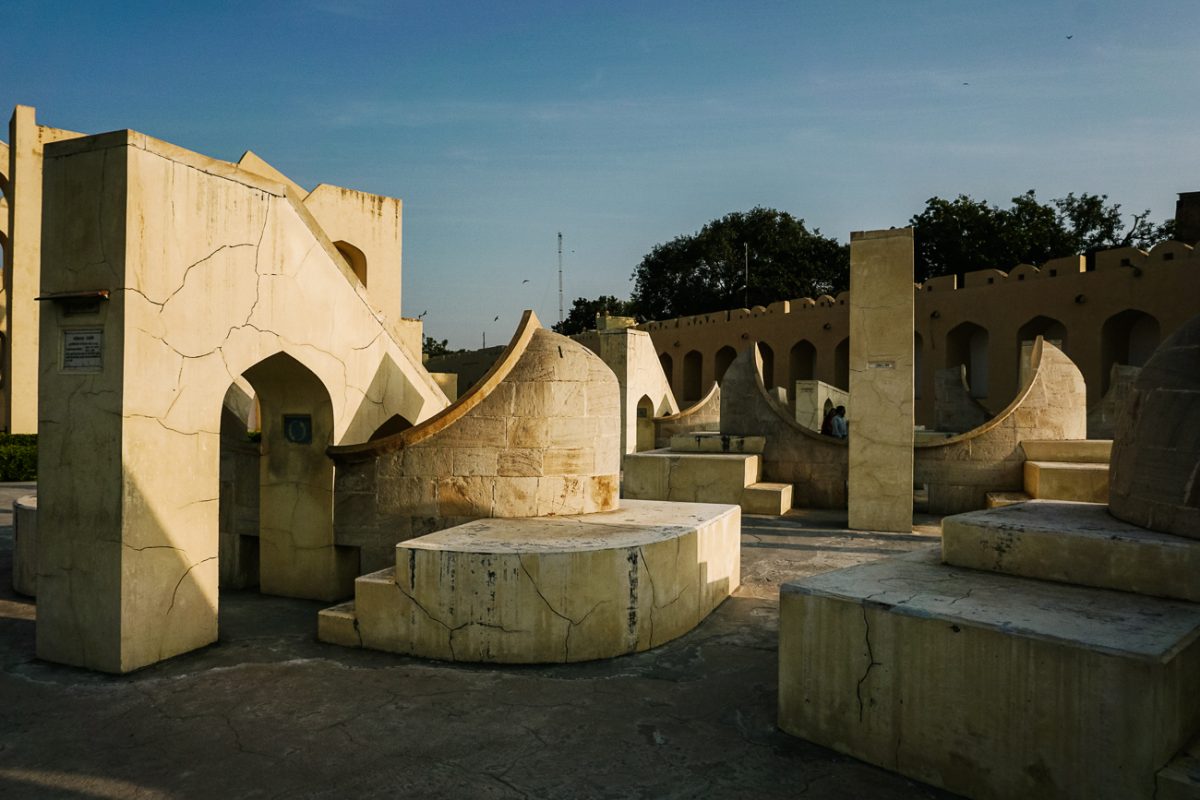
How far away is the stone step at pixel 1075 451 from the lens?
1041 cm

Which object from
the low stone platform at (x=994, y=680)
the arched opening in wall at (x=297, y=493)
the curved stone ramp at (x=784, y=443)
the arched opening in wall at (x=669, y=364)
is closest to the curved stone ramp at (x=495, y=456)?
the arched opening in wall at (x=297, y=493)

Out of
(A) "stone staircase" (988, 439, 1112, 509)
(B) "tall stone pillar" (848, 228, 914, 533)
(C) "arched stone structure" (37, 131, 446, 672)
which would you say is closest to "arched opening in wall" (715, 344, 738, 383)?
(A) "stone staircase" (988, 439, 1112, 509)

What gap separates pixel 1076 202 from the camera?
110ft

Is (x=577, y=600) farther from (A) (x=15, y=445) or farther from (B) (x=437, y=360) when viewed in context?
(B) (x=437, y=360)

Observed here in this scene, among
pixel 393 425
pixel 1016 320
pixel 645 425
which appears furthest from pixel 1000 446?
pixel 1016 320

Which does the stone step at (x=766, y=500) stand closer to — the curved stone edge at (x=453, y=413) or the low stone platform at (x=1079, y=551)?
the curved stone edge at (x=453, y=413)

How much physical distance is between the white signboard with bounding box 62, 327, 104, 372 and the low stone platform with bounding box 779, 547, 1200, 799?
434 cm

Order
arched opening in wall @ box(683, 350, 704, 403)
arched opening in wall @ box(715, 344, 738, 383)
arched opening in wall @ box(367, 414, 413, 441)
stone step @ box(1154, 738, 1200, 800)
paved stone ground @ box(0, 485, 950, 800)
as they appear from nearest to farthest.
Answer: stone step @ box(1154, 738, 1200, 800)
paved stone ground @ box(0, 485, 950, 800)
arched opening in wall @ box(367, 414, 413, 441)
arched opening in wall @ box(715, 344, 738, 383)
arched opening in wall @ box(683, 350, 704, 403)

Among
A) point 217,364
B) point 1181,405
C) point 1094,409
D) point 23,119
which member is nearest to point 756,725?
point 1181,405

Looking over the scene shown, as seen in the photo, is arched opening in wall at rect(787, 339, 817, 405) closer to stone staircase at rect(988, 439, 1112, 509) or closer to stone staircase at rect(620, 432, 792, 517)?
stone staircase at rect(620, 432, 792, 517)

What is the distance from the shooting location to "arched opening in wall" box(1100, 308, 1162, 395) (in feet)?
68.1

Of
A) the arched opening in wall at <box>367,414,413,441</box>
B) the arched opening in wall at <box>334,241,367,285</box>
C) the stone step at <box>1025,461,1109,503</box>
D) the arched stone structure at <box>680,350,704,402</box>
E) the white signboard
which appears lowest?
the stone step at <box>1025,461,1109,503</box>

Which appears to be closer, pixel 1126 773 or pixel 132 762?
pixel 1126 773

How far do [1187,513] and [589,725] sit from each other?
3.21 meters
